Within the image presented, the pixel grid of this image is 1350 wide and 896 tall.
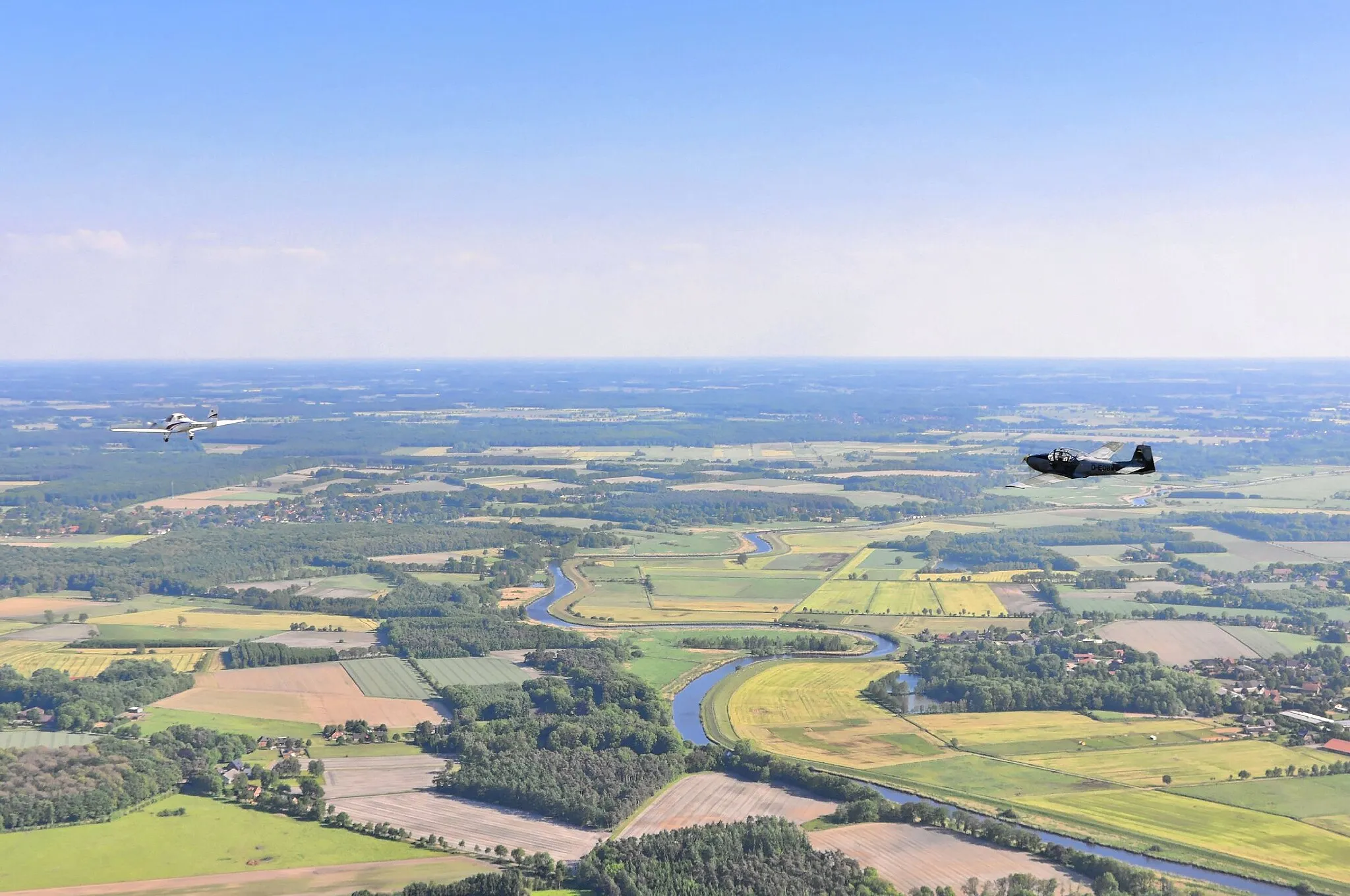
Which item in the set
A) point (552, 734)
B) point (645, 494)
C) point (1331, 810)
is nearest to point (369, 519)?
point (645, 494)

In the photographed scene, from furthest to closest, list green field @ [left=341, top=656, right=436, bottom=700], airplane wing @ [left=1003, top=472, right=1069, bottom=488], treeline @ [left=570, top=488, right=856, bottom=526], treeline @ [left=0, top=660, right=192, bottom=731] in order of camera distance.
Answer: treeline @ [left=570, top=488, right=856, bottom=526], green field @ [left=341, top=656, right=436, bottom=700], treeline @ [left=0, top=660, right=192, bottom=731], airplane wing @ [left=1003, top=472, right=1069, bottom=488]

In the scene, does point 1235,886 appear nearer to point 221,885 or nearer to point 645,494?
point 221,885

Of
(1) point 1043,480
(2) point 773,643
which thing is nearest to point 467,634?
(2) point 773,643

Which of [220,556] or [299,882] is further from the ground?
[220,556]

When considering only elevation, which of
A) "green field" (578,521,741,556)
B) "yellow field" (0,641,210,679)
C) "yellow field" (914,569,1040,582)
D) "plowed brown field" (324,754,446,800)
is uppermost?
"green field" (578,521,741,556)

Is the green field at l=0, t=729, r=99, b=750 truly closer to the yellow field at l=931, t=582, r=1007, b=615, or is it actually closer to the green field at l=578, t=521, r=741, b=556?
the yellow field at l=931, t=582, r=1007, b=615

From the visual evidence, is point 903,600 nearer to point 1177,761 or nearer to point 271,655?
point 1177,761

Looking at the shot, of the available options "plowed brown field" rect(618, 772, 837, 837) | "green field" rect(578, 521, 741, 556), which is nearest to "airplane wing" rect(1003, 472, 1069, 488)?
"plowed brown field" rect(618, 772, 837, 837)

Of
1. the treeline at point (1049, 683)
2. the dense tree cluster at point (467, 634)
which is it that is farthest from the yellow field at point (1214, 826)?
the dense tree cluster at point (467, 634)
